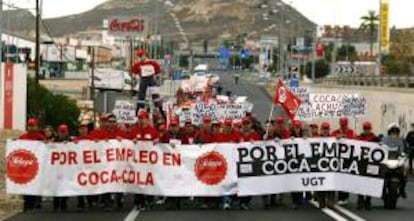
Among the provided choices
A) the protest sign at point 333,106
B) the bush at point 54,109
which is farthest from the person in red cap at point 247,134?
the bush at point 54,109

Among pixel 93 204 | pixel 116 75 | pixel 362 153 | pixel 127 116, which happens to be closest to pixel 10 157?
pixel 93 204

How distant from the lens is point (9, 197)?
71.2ft

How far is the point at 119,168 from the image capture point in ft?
63.4

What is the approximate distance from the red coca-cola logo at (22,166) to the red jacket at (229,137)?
11.8 ft

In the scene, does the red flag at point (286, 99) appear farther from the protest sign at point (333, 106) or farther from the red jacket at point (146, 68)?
the red jacket at point (146, 68)

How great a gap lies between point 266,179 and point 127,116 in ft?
37.7

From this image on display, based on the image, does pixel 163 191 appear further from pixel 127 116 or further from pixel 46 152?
pixel 127 116

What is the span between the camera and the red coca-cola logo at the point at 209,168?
64.4ft

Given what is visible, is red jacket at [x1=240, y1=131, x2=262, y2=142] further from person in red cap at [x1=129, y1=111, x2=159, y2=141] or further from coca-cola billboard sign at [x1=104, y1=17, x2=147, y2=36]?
coca-cola billboard sign at [x1=104, y1=17, x2=147, y2=36]

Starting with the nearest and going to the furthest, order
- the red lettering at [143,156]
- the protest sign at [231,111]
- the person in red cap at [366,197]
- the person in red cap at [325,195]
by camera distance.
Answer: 1. the red lettering at [143,156]
2. the person in red cap at [366,197]
3. the person in red cap at [325,195]
4. the protest sign at [231,111]

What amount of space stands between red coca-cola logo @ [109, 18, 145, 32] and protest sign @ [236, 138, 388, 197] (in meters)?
39.0

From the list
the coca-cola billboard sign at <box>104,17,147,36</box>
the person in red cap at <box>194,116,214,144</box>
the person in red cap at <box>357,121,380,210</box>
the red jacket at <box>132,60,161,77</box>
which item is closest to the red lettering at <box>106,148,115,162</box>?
the person in red cap at <box>194,116,214,144</box>

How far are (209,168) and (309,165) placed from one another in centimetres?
196

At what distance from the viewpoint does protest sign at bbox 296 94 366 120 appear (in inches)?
1150
